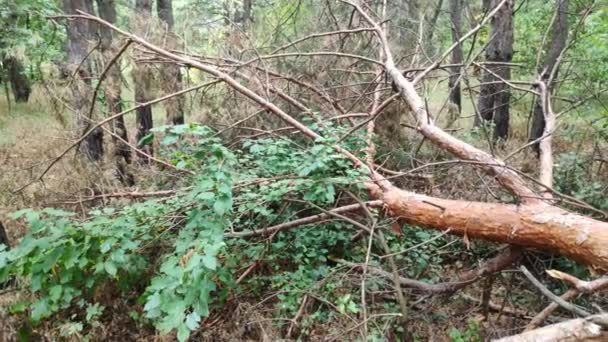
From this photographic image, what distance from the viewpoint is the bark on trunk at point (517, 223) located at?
2533mm

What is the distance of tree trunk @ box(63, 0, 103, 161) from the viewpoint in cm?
428

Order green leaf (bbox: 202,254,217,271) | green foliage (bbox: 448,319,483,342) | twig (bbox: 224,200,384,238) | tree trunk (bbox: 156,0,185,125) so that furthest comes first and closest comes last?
tree trunk (bbox: 156,0,185,125)
twig (bbox: 224,200,384,238)
green foliage (bbox: 448,319,483,342)
green leaf (bbox: 202,254,217,271)

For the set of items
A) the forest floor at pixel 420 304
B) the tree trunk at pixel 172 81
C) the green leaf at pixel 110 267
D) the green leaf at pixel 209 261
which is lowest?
the forest floor at pixel 420 304

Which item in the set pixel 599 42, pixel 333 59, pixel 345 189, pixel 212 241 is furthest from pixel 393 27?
pixel 212 241

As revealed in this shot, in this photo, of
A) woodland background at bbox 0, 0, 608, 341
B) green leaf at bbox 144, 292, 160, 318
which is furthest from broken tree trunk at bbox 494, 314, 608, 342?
green leaf at bbox 144, 292, 160, 318

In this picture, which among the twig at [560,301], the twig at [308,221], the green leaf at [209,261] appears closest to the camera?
the twig at [560,301]

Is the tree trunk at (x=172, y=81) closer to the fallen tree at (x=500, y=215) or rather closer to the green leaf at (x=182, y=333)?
the fallen tree at (x=500, y=215)

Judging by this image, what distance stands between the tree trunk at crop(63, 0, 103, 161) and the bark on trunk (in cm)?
305

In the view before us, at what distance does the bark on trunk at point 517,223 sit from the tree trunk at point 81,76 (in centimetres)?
305

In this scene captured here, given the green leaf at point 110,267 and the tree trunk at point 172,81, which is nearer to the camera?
the green leaf at point 110,267

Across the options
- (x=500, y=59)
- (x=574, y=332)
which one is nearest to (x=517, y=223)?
(x=574, y=332)

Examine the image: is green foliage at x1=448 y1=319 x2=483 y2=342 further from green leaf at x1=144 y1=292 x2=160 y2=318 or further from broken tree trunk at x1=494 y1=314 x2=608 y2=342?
green leaf at x1=144 y1=292 x2=160 y2=318

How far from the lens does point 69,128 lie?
4395 millimetres

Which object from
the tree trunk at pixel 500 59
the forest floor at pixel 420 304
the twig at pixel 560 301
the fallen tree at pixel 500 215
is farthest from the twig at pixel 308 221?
the tree trunk at pixel 500 59
